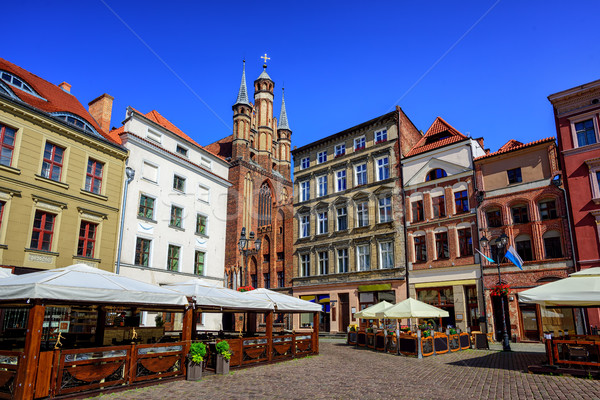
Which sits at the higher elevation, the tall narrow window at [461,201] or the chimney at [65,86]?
the chimney at [65,86]

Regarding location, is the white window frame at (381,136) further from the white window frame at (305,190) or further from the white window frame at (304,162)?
the white window frame at (305,190)

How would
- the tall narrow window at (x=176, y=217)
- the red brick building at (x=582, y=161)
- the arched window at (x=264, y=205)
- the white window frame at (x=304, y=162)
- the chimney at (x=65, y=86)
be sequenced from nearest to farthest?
the red brick building at (x=582, y=161)
the chimney at (x=65, y=86)
the tall narrow window at (x=176, y=217)
the white window frame at (x=304, y=162)
the arched window at (x=264, y=205)

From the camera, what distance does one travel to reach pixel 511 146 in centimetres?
2850

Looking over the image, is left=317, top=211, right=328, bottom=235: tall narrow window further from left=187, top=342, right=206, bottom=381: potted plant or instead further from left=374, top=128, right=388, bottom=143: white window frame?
left=187, top=342, right=206, bottom=381: potted plant

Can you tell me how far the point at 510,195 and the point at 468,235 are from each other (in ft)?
11.9

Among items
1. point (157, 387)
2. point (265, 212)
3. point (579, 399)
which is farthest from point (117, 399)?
point (265, 212)

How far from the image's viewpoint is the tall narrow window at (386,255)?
31.4 meters

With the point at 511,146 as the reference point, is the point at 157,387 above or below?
below

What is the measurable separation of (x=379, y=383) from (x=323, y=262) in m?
24.6

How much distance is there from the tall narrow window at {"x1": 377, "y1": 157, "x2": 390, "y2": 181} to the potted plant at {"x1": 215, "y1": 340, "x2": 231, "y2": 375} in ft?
76.4

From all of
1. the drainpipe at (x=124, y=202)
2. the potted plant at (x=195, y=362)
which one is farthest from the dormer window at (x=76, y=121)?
the potted plant at (x=195, y=362)

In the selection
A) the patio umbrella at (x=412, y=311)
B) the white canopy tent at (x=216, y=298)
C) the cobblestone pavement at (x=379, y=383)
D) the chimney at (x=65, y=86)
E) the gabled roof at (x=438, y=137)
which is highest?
the chimney at (x=65, y=86)

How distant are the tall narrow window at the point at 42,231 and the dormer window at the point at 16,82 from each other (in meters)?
6.70

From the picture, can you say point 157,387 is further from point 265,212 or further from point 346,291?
point 265,212
